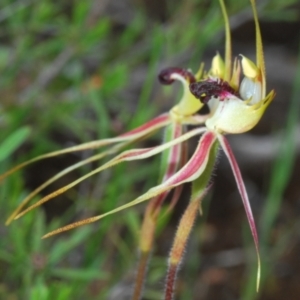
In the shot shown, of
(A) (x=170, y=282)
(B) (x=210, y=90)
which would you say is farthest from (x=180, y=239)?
(B) (x=210, y=90)

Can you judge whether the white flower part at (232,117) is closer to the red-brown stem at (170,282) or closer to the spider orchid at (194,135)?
the spider orchid at (194,135)

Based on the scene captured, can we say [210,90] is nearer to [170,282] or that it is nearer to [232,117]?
[232,117]

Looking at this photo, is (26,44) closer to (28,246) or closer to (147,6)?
(28,246)

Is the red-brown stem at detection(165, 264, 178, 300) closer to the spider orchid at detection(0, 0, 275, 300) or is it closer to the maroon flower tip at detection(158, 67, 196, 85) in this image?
the spider orchid at detection(0, 0, 275, 300)

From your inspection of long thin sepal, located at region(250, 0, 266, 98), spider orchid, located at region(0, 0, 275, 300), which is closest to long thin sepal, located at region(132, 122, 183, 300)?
spider orchid, located at region(0, 0, 275, 300)

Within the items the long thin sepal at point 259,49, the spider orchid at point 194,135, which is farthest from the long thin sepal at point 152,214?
the long thin sepal at point 259,49

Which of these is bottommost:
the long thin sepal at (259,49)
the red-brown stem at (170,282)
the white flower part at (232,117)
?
the red-brown stem at (170,282)

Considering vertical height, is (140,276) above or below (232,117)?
below

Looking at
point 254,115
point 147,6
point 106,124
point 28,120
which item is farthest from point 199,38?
point 147,6
